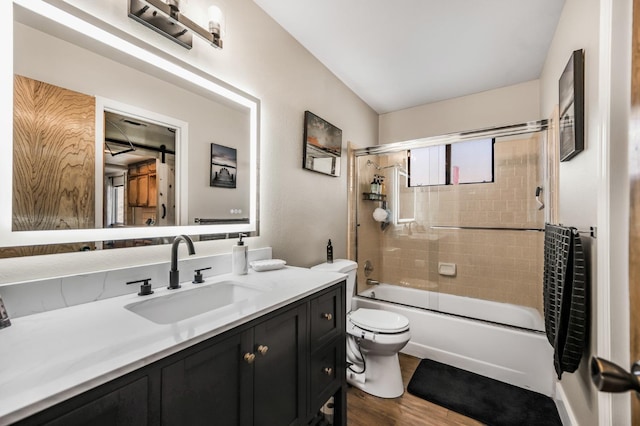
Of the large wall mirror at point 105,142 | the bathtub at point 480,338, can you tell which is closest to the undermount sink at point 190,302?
the large wall mirror at point 105,142

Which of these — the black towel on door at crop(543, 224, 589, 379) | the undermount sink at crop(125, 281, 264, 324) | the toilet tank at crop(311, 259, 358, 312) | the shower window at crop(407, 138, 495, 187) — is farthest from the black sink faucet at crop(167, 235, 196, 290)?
the shower window at crop(407, 138, 495, 187)

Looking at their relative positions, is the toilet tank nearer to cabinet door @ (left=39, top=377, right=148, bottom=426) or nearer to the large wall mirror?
the large wall mirror

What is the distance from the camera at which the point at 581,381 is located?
1.34m

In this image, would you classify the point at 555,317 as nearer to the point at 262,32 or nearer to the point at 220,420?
the point at 220,420

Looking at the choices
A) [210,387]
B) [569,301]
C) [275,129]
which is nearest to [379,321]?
[569,301]

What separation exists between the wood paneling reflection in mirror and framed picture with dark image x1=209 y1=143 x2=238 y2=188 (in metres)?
0.54

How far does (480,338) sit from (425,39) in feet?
7.45

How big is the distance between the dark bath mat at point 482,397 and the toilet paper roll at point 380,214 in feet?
4.94

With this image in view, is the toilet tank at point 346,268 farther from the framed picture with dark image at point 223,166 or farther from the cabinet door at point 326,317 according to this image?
the framed picture with dark image at point 223,166

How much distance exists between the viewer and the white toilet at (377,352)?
1.81 metres

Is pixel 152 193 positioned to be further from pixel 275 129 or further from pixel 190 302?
pixel 275 129

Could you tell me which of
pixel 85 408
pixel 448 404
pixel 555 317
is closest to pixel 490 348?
pixel 448 404

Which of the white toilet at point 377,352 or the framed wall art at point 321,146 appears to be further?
the framed wall art at point 321,146

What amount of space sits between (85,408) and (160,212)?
880 millimetres
